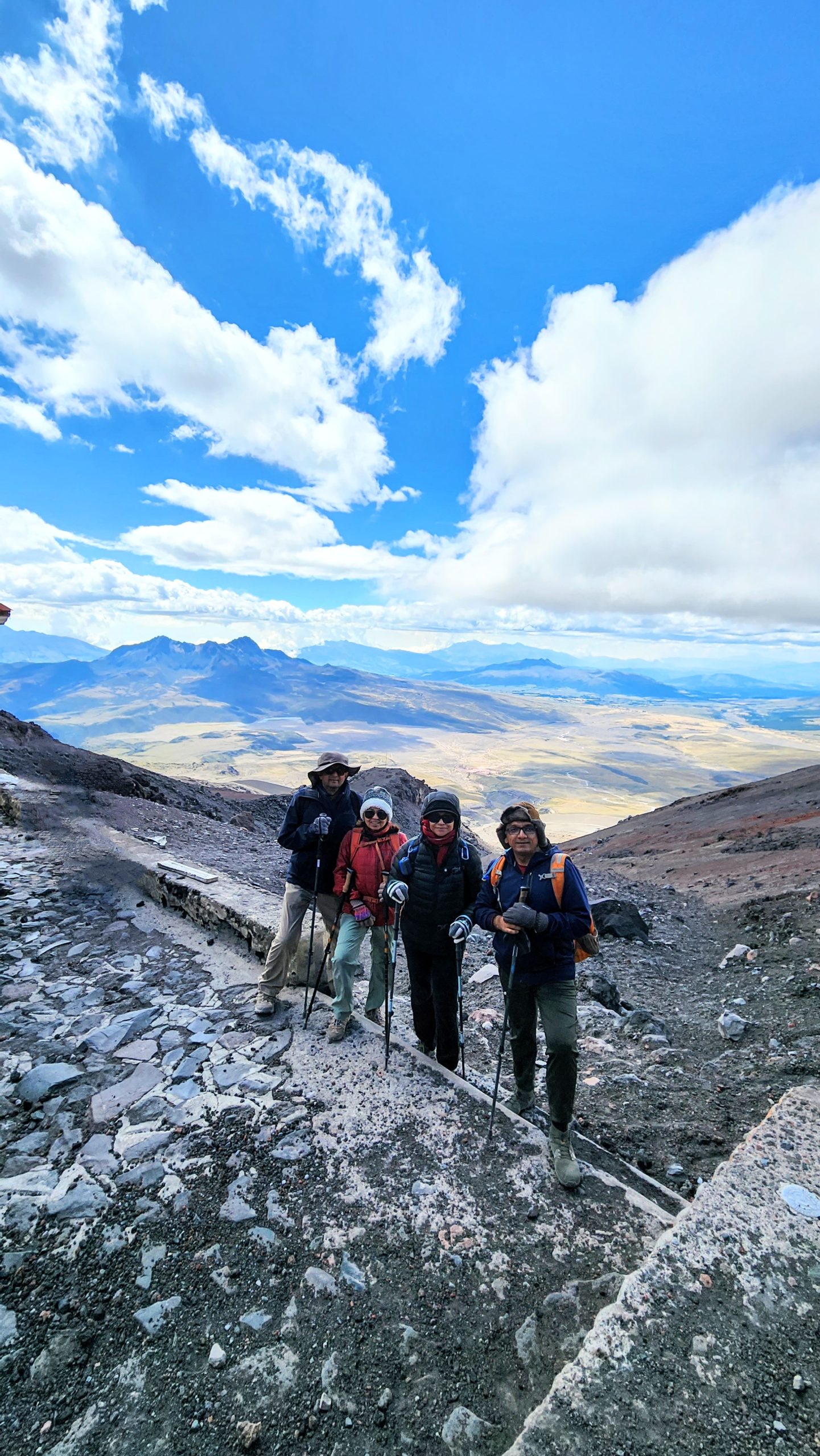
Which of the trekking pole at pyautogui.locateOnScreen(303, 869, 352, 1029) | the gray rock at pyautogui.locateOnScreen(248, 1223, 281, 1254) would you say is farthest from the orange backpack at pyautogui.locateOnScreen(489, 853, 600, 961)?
the gray rock at pyautogui.locateOnScreen(248, 1223, 281, 1254)

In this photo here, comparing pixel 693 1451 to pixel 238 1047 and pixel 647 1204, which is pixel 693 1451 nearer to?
pixel 647 1204

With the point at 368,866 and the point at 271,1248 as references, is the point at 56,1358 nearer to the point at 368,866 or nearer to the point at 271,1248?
the point at 271,1248

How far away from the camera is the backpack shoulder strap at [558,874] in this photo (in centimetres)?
423

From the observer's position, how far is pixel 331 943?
608 cm

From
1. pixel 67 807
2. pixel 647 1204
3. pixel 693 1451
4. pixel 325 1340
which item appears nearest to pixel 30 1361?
pixel 325 1340

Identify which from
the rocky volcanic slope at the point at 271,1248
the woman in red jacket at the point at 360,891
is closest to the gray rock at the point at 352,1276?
the rocky volcanic slope at the point at 271,1248

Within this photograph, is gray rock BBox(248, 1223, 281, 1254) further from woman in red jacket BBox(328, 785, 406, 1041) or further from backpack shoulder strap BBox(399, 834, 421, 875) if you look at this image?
backpack shoulder strap BBox(399, 834, 421, 875)

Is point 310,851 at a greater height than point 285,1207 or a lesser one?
greater

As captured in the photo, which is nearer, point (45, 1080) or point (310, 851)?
point (45, 1080)

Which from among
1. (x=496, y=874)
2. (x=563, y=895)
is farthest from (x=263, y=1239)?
(x=563, y=895)

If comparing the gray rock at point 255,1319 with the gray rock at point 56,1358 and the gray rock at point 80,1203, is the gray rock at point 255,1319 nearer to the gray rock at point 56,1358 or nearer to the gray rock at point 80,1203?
the gray rock at point 56,1358

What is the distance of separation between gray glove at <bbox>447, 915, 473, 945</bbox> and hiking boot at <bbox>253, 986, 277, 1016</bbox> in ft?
7.72

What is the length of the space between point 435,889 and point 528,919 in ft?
3.53

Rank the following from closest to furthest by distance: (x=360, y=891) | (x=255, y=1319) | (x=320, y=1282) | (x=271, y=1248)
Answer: (x=255, y=1319) → (x=320, y=1282) → (x=271, y=1248) → (x=360, y=891)
